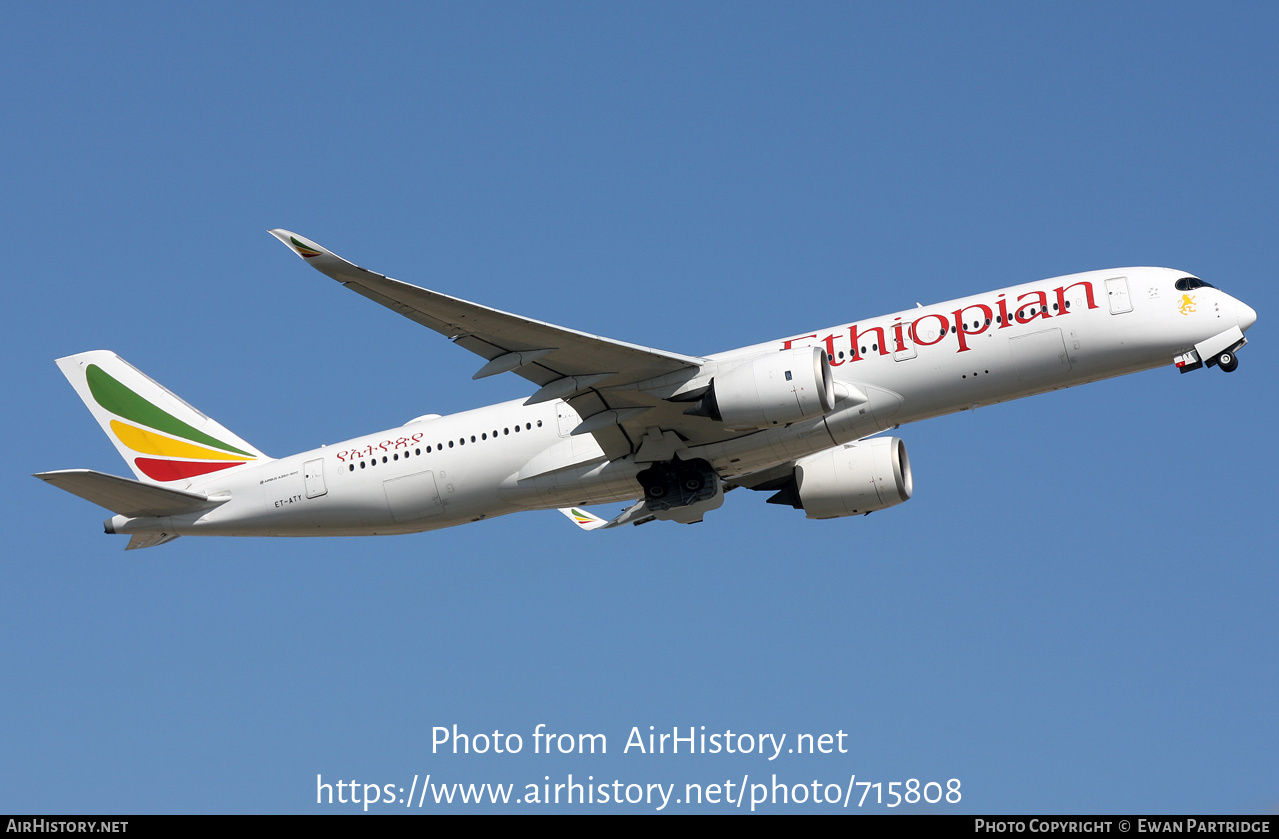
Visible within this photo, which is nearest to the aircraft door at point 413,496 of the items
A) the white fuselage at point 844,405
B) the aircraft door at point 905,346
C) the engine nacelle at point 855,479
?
the white fuselage at point 844,405

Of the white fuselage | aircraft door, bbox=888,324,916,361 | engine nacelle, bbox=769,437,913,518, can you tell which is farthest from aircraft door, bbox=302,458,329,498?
aircraft door, bbox=888,324,916,361

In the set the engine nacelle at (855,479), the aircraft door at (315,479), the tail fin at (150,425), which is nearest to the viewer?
the aircraft door at (315,479)

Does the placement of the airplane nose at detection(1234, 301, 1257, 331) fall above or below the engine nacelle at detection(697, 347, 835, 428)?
above

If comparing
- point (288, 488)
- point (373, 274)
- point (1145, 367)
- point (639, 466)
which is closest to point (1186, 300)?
point (1145, 367)

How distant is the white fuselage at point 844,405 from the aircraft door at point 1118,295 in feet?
0.10

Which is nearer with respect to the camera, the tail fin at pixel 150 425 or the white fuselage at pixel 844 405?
the white fuselage at pixel 844 405

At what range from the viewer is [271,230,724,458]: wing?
27141mm

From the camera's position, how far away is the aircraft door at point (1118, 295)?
3109cm

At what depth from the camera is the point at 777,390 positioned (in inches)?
1185

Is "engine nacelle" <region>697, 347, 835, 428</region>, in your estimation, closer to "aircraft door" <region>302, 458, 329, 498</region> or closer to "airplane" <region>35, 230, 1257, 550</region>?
"airplane" <region>35, 230, 1257, 550</region>

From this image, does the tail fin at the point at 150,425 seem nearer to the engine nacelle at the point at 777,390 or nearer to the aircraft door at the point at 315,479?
the aircraft door at the point at 315,479

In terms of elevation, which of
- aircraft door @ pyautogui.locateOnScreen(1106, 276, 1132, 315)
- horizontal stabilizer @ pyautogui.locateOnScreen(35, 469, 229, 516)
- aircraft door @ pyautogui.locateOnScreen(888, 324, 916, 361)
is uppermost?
aircraft door @ pyautogui.locateOnScreen(1106, 276, 1132, 315)

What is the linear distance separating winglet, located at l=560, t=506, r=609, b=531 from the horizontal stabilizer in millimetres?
9878

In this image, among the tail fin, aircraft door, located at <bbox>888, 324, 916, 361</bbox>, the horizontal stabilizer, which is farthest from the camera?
the tail fin
